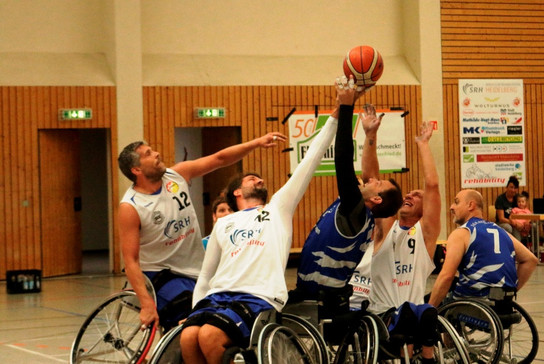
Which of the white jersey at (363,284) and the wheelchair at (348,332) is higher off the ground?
the white jersey at (363,284)

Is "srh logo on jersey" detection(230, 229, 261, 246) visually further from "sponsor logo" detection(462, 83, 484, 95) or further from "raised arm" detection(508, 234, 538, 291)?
"sponsor logo" detection(462, 83, 484, 95)

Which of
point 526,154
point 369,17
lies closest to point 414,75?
point 369,17

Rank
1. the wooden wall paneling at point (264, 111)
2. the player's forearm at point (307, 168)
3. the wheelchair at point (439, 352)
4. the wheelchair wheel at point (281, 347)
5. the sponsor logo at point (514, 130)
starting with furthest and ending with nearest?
the sponsor logo at point (514, 130) < the wooden wall paneling at point (264, 111) < the wheelchair at point (439, 352) < the player's forearm at point (307, 168) < the wheelchair wheel at point (281, 347)

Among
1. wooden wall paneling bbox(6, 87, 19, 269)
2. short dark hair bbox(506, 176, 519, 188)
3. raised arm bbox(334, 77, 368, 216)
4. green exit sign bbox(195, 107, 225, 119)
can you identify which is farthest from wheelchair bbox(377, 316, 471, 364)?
short dark hair bbox(506, 176, 519, 188)

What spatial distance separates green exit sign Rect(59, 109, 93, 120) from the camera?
13.2 meters

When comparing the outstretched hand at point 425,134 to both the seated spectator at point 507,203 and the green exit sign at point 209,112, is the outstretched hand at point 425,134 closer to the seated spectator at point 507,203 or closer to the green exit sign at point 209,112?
the green exit sign at point 209,112

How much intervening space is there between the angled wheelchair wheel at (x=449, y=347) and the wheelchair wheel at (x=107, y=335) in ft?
5.62

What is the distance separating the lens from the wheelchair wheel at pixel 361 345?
421 centimetres

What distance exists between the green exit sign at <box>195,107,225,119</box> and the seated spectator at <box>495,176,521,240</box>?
478 cm

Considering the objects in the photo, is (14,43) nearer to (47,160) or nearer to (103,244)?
(47,160)

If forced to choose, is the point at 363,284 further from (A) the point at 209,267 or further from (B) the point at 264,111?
(B) the point at 264,111

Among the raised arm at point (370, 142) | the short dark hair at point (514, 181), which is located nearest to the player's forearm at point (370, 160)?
the raised arm at point (370, 142)

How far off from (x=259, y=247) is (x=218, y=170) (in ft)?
35.1

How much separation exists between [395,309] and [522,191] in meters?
11.0
